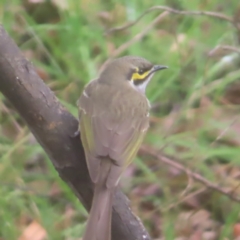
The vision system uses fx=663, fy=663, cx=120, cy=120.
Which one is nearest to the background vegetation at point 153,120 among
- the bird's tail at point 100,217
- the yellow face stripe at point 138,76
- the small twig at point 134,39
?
the small twig at point 134,39

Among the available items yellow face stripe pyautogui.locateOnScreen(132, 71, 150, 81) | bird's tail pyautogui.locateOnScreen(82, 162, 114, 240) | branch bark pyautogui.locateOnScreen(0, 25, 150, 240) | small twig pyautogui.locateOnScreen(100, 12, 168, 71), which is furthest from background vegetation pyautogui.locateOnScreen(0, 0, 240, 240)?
bird's tail pyautogui.locateOnScreen(82, 162, 114, 240)

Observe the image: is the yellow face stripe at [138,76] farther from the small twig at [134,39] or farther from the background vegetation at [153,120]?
the small twig at [134,39]

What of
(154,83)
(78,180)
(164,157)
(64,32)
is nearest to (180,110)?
→ (154,83)

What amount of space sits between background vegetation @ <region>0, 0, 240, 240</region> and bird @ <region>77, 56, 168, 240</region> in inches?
27.9

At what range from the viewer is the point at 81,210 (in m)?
3.25

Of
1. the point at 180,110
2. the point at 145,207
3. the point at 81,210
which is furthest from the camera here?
the point at 180,110

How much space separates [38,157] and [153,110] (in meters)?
0.76

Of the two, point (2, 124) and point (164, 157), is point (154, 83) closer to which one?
point (164, 157)

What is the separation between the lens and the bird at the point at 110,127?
6.09 feet

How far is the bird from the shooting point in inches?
73.0

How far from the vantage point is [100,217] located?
5.99 ft

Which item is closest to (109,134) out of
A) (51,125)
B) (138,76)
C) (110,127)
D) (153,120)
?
(110,127)

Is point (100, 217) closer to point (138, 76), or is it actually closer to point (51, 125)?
point (51, 125)

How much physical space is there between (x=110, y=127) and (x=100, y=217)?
0.47 metres
